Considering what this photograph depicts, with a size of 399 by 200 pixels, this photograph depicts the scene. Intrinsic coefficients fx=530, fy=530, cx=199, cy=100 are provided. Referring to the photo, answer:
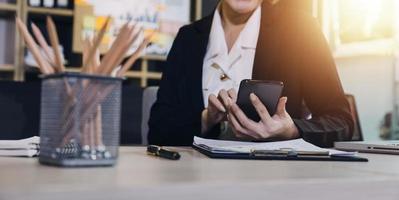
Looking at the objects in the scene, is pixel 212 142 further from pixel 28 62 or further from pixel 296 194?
pixel 28 62

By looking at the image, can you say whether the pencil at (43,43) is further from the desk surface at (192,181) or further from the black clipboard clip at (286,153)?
the black clipboard clip at (286,153)

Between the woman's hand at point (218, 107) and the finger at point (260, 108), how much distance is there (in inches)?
2.6

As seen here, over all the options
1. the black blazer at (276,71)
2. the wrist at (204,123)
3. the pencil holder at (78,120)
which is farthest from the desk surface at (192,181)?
the black blazer at (276,71)

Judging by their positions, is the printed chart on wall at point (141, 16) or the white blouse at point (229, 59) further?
the printed chart on wall at point (141, 16)

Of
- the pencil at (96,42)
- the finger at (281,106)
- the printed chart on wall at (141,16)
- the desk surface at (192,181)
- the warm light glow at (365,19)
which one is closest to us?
the desk surface at (192,181)

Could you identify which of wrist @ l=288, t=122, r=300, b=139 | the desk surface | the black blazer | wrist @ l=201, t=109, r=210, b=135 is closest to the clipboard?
the desk surface

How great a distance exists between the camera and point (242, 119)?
1.11 m

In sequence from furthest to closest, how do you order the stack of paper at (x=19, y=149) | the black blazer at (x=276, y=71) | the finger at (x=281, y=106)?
the black blazer at (x=276, y=71) → the finger at (x=281, y=106) → the stack of paper at (x=19, y=149)

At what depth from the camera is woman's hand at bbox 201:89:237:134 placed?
1.14 metres

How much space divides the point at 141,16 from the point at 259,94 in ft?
7.46

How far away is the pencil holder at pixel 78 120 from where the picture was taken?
61cm

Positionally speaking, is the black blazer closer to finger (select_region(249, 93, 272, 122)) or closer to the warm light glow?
finger (select_region(249, 93, 272, 122))

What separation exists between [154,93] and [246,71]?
53 cm

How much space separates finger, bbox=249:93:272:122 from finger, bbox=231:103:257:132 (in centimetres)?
3
